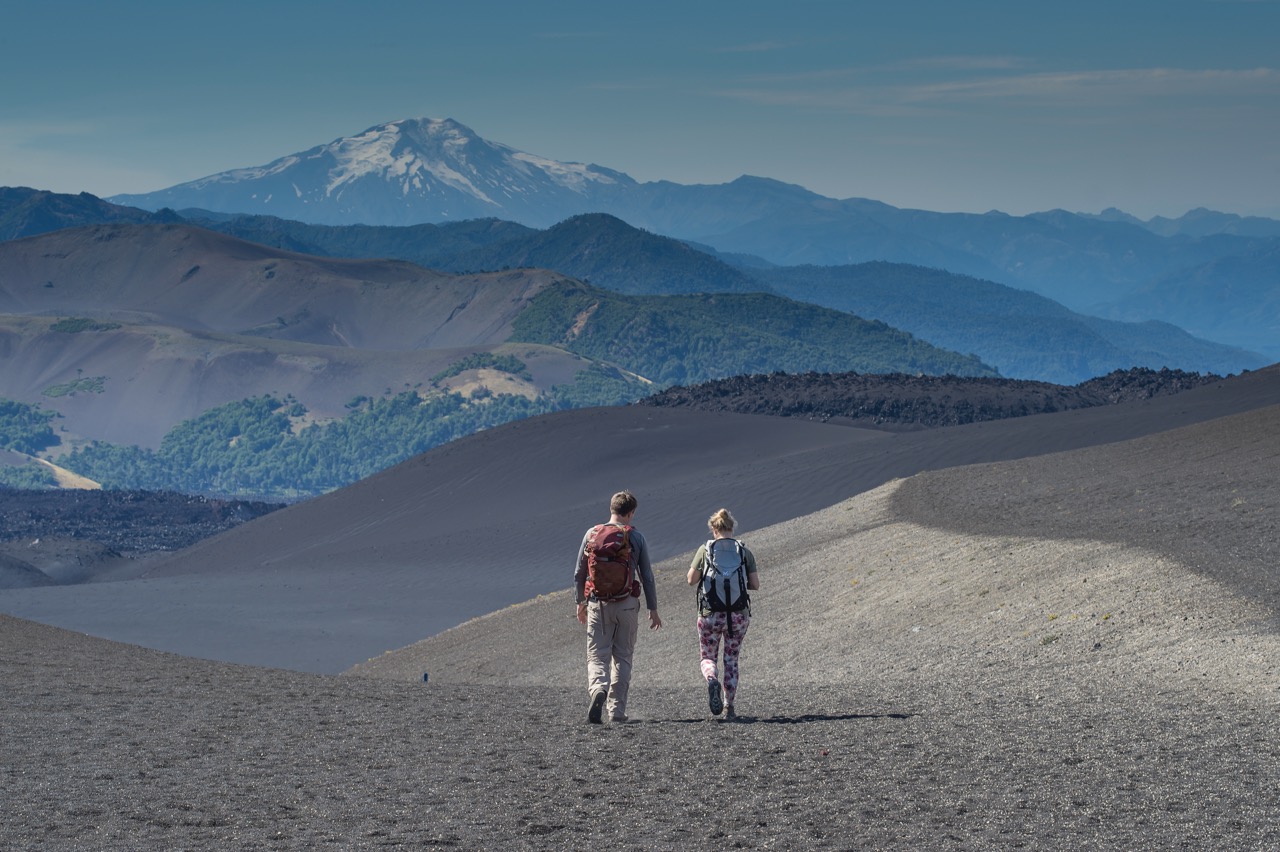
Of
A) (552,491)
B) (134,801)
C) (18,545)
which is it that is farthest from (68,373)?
(134,801)

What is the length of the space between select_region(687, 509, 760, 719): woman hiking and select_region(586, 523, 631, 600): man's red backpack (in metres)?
0.43

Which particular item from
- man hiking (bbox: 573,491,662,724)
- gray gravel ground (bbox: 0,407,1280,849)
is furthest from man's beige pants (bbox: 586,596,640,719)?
gray gravel ground (bbox: 0,407,1280,849)

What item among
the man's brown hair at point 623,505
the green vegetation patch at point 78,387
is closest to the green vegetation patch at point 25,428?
the green vegetation patch at point 78,387

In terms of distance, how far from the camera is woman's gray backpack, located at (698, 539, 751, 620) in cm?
1016

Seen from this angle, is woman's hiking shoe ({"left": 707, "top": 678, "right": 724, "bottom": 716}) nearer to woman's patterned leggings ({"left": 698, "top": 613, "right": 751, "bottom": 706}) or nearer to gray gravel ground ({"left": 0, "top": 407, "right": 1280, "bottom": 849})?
woman's patterned leggings ({"left": 698, "top": 613, "right": 751, "bottom": 706})

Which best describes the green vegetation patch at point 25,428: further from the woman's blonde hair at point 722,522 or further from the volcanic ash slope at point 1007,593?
the woman's blonde hair at point 722,522

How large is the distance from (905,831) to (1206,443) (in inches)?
751

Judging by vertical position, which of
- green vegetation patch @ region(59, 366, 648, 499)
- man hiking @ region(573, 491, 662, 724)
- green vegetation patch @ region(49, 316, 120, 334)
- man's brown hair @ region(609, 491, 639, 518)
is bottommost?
man hiking @ region(573, 491, 662, 724)

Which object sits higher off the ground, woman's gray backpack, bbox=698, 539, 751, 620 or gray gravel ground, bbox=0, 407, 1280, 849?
woman's gray backpack, bbox=698, 539, 751, 620

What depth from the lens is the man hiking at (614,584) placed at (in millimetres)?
10023

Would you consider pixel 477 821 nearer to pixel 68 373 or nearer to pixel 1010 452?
pixel 1010 452

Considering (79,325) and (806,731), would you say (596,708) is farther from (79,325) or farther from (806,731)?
(79,325)

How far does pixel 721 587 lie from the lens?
1017 centimetres

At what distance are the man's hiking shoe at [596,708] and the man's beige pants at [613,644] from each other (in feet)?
0.10
